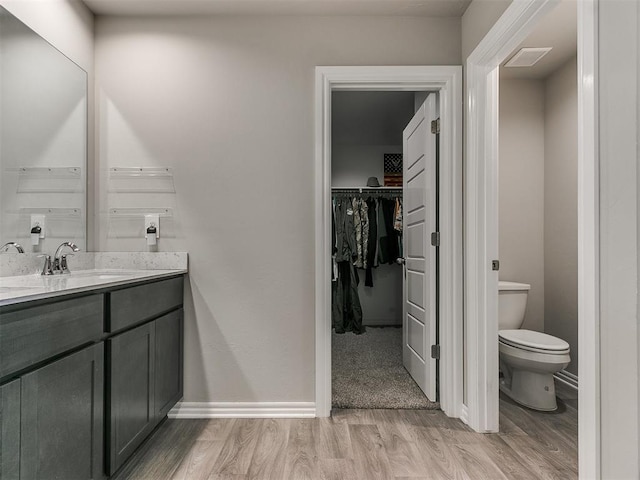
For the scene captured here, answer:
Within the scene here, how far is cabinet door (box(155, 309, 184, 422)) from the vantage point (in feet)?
6.01

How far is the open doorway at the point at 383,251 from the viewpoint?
236 cm

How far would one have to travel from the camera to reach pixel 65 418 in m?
1.18

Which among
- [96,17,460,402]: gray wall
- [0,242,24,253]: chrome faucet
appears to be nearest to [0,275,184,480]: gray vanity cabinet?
[96,17,460,402]: gray wall

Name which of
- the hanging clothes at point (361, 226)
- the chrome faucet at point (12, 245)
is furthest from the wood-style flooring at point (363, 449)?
the hanging clothes at point (361, 226)

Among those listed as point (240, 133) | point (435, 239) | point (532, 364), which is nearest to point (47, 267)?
point (240, 133)

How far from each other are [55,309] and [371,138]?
161 inches

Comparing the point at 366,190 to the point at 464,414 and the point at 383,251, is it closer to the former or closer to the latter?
the point at 383,251

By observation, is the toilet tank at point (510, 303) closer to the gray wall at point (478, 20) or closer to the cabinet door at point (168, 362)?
the gray wall at point (478, 20)

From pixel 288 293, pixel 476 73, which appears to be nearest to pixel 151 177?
pixel 288 293

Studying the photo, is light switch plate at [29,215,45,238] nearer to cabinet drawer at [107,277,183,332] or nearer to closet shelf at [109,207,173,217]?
closet shelf at [109,207,173,217]

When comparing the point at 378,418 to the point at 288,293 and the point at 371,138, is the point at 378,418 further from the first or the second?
the point at 371,138

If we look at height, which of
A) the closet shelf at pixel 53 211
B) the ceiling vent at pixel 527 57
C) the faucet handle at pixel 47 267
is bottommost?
the faucet handle at pixel 47 267

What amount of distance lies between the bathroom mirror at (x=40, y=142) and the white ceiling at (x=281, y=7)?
1.55ft

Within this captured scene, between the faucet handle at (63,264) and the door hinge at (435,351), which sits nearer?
the faucet handle at (63,264)
